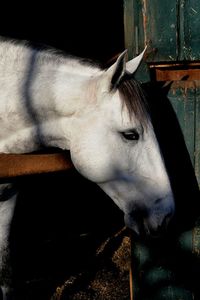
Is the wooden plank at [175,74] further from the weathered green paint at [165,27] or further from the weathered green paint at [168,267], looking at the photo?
the weathered green paint at [168,267]

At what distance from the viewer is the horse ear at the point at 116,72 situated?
5.50ft

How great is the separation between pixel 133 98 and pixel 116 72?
0.47ft

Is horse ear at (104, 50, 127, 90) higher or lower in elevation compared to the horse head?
higher

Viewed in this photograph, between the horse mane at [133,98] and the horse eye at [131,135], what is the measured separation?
0.18 feet

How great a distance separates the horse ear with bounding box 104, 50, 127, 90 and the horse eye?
8.1 inches

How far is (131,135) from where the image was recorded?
5.88 ft

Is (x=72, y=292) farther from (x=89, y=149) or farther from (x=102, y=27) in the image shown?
(x=102, y=27)

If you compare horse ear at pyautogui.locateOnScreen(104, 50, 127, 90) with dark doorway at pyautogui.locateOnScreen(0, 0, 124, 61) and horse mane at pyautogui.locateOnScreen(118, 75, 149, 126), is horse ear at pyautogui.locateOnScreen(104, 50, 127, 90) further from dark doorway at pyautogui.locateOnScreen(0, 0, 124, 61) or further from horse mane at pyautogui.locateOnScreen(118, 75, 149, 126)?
dark doorway at pyautogui.locateOnScreen(0, 0, 124, 61)

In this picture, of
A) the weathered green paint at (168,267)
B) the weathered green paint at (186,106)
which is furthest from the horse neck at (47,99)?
the weathered green paint at (168,267)

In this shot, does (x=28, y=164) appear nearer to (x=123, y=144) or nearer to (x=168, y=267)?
(x=123, y=144)

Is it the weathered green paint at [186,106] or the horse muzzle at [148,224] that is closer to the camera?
the horse muzzle at [148,224]

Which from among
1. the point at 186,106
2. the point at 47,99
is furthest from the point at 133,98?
the point at 186,106

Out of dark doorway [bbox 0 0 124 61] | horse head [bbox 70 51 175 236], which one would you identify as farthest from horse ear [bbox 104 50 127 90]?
dark doorway [bbox 0 0 124 61]

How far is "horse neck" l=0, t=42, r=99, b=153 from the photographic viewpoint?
1.85 metres
